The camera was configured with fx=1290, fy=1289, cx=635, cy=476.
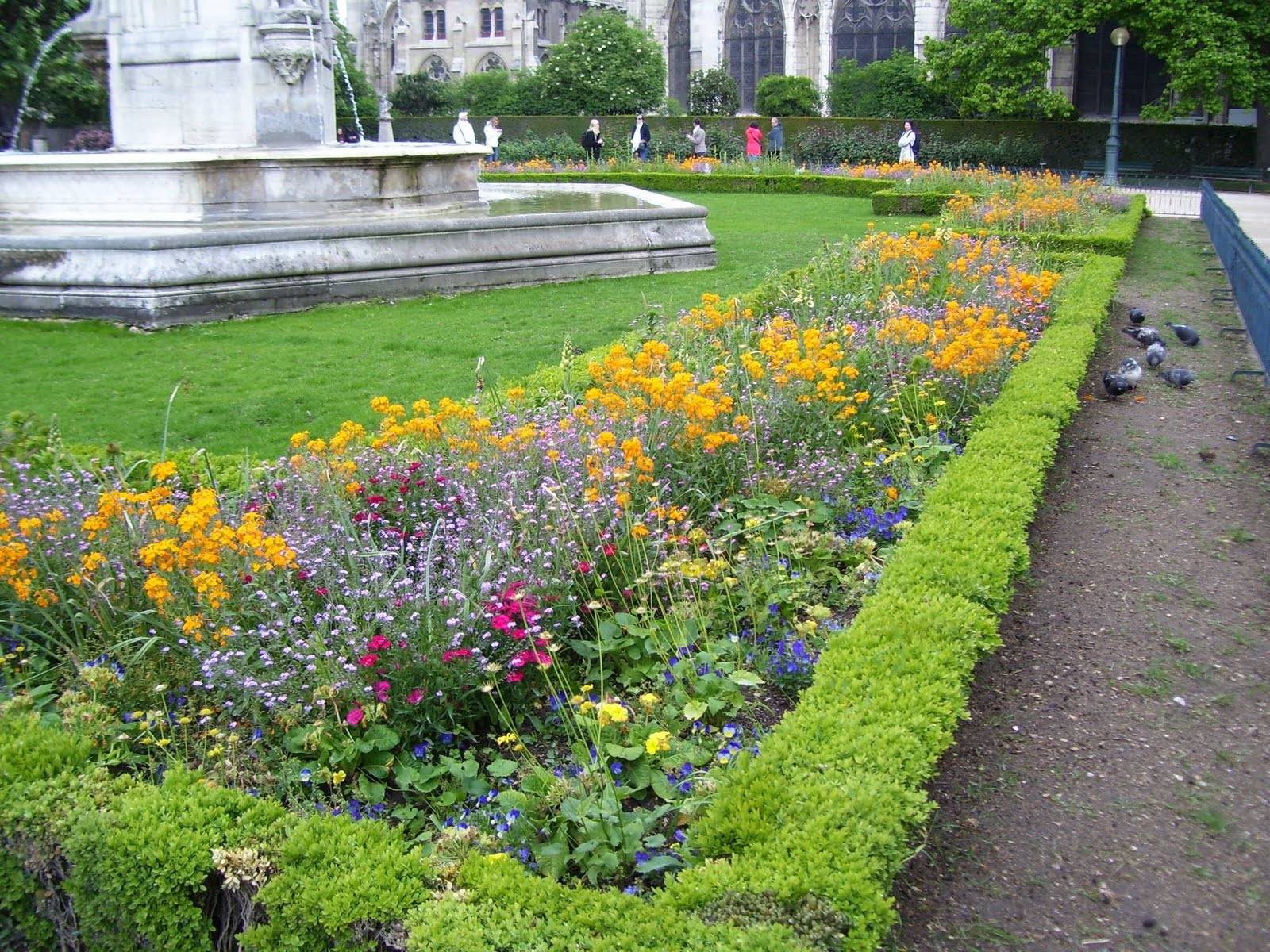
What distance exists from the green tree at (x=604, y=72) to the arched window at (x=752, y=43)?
7259mm

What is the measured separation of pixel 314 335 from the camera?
30.4 ft

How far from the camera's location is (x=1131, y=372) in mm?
7883

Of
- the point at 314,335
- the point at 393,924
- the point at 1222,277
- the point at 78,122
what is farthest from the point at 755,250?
the point at 78,122

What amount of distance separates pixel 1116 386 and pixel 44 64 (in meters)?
21.8

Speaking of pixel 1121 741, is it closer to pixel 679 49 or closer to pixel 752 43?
pixel 752 43

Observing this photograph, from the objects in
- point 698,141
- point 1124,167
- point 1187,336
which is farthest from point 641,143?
point 1187,336

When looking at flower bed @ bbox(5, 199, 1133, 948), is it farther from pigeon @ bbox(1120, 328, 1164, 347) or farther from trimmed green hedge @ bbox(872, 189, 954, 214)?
trimmed green hedge @ bbox(872, 189, 954, 214)

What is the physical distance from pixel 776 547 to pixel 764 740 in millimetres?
1417

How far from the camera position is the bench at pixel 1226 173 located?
27766 mm

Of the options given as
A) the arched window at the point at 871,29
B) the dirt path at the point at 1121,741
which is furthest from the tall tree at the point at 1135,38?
the dirt path at the point at 1121,741

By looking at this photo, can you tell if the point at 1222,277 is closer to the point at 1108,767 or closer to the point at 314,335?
the point at 314,335

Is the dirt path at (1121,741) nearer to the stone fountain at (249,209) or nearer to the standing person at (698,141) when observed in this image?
the stone fountain at (249,209)

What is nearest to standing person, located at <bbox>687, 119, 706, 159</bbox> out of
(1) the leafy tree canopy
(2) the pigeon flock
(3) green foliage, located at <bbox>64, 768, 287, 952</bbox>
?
(1) the leafy tree canopy

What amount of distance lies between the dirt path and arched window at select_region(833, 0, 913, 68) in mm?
38208
